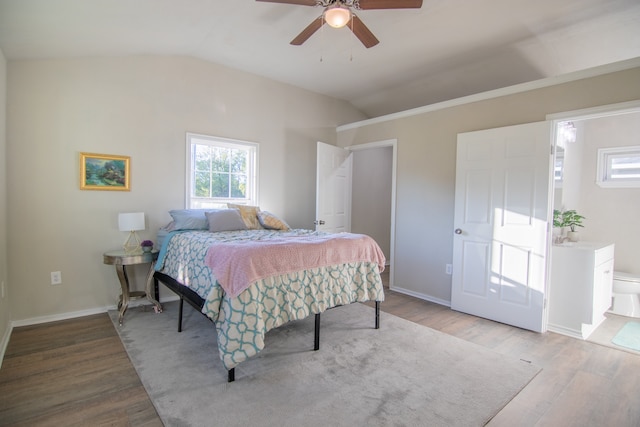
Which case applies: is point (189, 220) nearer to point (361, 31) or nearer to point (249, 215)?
point (249, 215)

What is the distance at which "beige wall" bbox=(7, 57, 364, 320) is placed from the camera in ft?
9.64

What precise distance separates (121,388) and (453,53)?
434 cm

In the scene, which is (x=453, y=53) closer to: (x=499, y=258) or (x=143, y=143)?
(x=499, y=258)

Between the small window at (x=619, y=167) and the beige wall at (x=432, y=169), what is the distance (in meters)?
2.04

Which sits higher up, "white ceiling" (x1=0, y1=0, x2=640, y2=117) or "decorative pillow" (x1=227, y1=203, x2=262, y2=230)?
"white ceiling" (x1=0, y1=0, x2=640, y2=117)

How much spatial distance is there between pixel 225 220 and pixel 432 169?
2.60 meters

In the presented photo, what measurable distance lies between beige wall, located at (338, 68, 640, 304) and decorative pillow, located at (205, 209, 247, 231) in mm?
2175

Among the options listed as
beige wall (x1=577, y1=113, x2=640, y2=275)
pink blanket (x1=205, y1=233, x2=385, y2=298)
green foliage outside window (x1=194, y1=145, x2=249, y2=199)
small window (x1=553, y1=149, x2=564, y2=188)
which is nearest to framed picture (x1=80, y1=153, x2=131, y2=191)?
green foliage outside window (x1=194, y1=145, x2=249, y2=199)

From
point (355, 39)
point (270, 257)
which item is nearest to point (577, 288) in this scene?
point (270, 257)

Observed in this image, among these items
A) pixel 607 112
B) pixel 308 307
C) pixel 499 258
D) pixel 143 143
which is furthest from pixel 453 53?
pixel 143 143

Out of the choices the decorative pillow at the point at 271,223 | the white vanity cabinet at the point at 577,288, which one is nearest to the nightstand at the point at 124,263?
the decorative pillow at the point at 271,223

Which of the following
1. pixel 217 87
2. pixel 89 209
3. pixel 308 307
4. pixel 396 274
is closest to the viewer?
pixel 308 307

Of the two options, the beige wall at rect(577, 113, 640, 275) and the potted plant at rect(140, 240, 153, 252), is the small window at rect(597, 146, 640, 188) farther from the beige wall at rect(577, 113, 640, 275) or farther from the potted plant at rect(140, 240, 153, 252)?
the potted plant at rect(140, 240, 153, 252)

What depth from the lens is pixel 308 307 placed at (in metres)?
2.44
